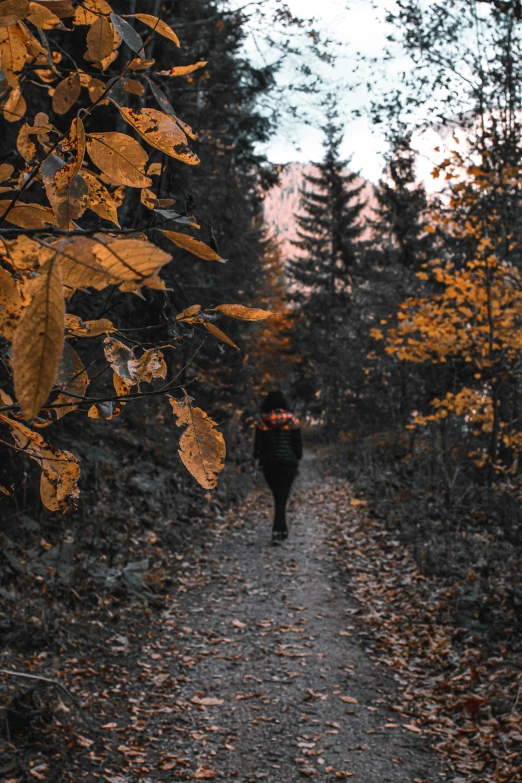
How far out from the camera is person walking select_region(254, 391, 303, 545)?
8.30 metres

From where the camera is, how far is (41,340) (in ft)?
1.69

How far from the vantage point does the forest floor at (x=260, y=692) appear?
11.5 feet

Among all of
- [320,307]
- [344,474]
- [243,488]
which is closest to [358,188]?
[320,307]

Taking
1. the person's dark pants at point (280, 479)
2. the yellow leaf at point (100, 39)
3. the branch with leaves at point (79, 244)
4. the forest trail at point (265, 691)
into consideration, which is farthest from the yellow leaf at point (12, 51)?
the person's dark pants at point (280, 479)

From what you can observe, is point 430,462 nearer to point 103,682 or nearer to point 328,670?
point 328,670

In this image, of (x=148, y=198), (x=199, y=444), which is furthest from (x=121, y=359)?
(x=148, y=198)

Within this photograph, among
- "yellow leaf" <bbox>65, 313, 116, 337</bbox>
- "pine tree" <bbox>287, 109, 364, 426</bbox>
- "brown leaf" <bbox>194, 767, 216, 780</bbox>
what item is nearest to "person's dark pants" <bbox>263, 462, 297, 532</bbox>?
"brown leaf" <bbox>194, 767, 216, 780</bbox>

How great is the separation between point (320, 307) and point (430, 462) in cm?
1962

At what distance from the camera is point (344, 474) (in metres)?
15.8

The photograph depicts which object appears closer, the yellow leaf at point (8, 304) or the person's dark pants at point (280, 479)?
the yellow leaf at point (8, 304)

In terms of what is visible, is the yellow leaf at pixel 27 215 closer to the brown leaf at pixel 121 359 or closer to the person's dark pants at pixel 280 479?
the brown leaf at pixel 121 359

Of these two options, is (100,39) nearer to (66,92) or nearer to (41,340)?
(66,92)

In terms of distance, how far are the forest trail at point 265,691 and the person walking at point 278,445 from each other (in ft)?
4.68

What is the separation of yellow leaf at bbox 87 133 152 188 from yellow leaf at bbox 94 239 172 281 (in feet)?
1.24
